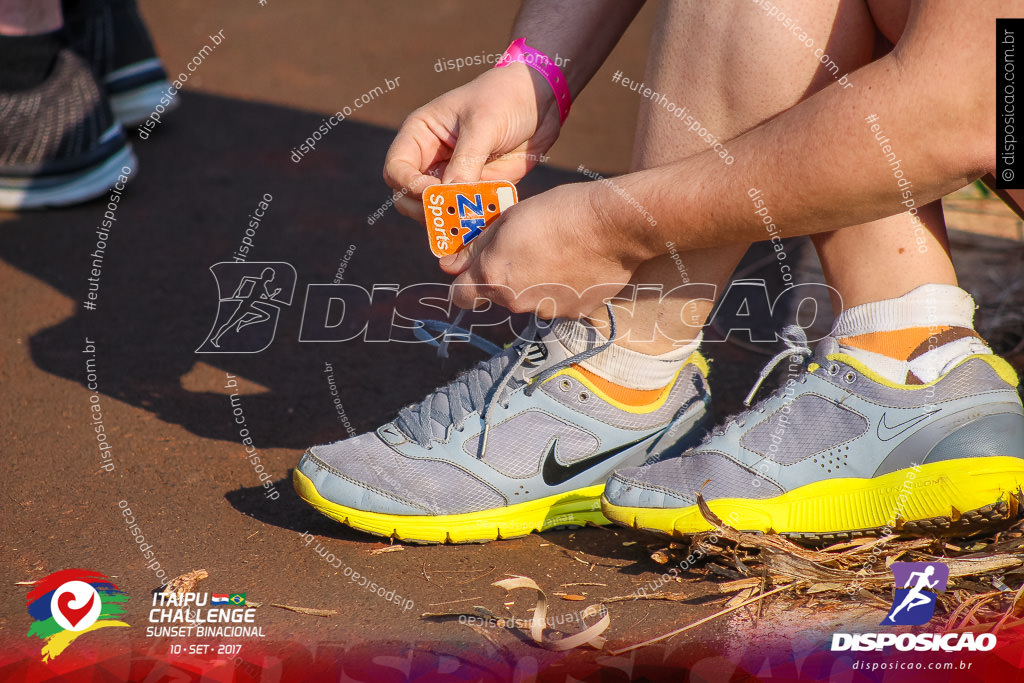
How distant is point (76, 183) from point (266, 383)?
3.34ft

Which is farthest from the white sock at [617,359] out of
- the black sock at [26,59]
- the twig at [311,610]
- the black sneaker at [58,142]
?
the black sock at [26,59]

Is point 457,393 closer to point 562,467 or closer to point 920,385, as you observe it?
point 562,467

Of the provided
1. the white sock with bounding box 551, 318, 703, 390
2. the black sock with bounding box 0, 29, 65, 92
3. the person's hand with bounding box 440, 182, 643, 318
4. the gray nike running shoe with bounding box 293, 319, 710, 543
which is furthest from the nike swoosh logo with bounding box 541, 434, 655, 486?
the black sock with bounding box 0, 29, 65, 92

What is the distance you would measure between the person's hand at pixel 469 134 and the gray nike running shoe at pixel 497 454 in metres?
0.26

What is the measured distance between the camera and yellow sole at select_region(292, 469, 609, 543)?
1.19 m

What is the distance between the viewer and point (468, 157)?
47.9 inches

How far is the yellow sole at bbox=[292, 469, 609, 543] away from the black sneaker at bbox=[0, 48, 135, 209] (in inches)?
55.9

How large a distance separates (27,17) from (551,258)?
1.86 m

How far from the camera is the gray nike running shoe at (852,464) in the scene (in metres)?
1.11

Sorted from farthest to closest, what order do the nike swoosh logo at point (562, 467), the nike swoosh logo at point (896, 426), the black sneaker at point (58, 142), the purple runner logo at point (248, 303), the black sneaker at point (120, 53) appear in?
the black sneaker at point (120, 53) < the black sneaker at point (58, 142) < the purple runner logo at point (248, 303) < the nike swoosh logo at point (562, 467) < the nike swoosh logo at point (896, 426)

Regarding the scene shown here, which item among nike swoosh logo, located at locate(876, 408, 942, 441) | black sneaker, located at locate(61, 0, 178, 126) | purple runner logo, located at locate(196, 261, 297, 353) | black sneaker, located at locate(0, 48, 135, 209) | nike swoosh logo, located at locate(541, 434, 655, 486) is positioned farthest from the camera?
black sneaker, located at locate(61, 0, 178, 126)

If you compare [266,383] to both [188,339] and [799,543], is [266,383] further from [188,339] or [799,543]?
[799,543]

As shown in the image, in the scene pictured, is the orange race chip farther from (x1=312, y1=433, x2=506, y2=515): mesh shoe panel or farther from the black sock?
the black sock

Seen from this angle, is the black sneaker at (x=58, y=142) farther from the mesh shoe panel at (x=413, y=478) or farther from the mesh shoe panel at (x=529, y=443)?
the mesh shoe panel at (x=529, y=443)
